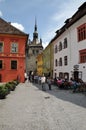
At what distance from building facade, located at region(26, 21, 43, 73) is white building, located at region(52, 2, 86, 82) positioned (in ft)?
208

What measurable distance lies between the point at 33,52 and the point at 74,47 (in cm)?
8097

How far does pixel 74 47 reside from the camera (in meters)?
30.0

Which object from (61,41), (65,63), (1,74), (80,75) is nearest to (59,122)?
(80,75)

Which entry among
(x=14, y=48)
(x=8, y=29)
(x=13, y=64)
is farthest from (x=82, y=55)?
(x=8, y=29)

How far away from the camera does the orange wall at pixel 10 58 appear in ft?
138

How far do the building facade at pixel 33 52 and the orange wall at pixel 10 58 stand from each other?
55.5 metres

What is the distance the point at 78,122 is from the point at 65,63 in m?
25.6

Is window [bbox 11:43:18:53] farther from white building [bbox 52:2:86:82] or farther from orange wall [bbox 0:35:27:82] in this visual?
white building [bbox 52:2:86:82]

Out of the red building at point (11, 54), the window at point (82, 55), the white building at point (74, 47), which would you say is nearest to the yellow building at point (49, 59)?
the red building at point (11, 54)

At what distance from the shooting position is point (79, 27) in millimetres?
28250

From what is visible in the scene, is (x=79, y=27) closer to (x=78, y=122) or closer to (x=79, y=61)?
(x=79, y=61)

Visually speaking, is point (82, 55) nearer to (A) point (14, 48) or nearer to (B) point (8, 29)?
(A) point (14, 48)

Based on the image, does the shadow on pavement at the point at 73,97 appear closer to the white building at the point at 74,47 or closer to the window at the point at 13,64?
the white building at the point at 74,47

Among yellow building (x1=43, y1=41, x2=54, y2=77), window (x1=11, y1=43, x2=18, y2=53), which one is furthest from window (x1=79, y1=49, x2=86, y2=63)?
yellow building (x1=43, y1=41, x2=54, y2=77)
